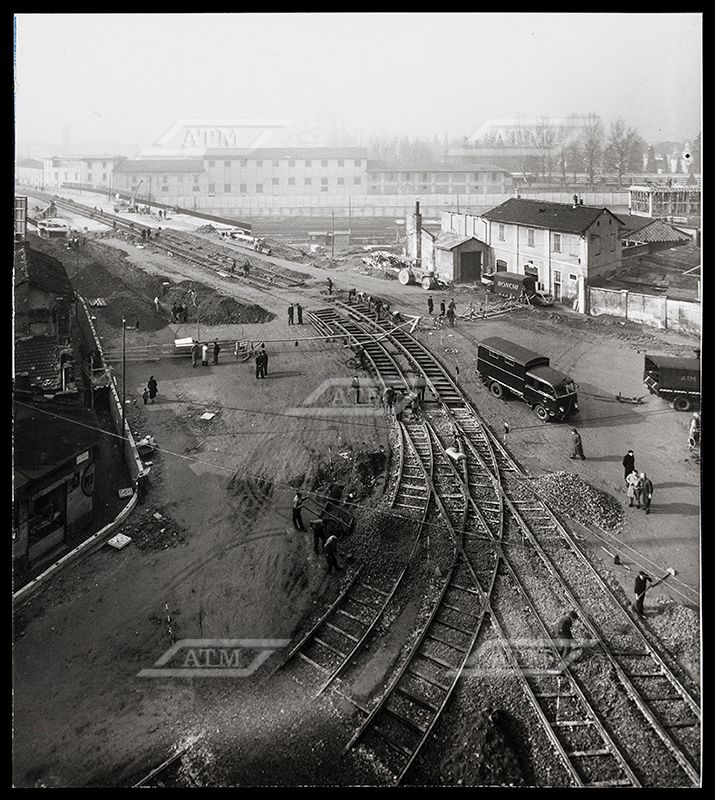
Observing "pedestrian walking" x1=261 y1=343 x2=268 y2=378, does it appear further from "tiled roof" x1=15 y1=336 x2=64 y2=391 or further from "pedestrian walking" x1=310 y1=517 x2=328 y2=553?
"pedestrian walking" x1=310 y1=517 x2=328 y2=553

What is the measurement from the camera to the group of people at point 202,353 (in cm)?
2512

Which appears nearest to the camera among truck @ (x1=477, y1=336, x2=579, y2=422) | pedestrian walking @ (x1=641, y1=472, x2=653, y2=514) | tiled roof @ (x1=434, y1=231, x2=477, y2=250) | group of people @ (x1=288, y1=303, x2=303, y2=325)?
pedestrian walking @ (x1=641, y1=472, x2=653, y2=514)

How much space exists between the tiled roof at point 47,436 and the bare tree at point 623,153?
83.9ft

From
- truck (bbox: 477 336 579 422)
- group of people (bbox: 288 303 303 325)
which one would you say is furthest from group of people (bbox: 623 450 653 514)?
group of people (bbox: 288 303 303 325)

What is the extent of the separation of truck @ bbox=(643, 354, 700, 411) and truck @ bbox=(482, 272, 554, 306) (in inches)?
429

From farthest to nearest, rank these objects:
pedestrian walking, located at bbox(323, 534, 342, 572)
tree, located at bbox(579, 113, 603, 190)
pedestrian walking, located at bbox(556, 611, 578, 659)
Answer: tree, located at bbox(579, 113, 603, 190) < pedestrian walking, located at bbox(323, 534, 342, 572) < pedestrian walking, located at bbox(556, 611, 578, 659)

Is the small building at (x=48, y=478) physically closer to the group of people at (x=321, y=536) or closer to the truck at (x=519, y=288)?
the group of people at (x=321, y=536)

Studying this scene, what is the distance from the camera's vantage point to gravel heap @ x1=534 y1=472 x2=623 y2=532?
1555cm

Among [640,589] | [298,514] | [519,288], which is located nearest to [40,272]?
[298,514]

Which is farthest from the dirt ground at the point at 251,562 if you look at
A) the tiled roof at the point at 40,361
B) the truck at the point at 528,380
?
the tiled roof at the point at 40,361

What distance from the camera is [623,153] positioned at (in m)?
39.5

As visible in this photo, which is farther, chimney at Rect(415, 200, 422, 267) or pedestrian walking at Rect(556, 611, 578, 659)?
chimney at Rect(415, 200, 422, 267)

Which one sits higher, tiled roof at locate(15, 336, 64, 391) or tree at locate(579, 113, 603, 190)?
tree at locate(579, 113, 603, 190)

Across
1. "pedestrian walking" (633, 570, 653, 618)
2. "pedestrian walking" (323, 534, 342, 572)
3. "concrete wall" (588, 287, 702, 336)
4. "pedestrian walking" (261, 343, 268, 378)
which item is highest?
"concrete wall" (588, 287, 702, 336)
